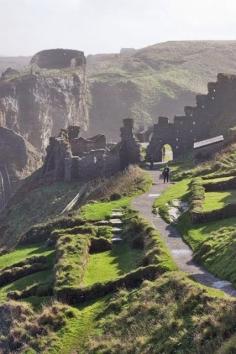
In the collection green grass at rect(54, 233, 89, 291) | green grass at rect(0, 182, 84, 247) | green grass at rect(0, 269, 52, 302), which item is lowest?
green grass at rect(0, 182, 84, 247)

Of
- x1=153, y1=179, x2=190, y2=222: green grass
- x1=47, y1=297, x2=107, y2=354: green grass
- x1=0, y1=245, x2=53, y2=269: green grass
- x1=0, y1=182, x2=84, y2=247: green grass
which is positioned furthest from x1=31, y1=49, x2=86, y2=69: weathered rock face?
x1=47, y1=297, x2=107, y2=354: green grass

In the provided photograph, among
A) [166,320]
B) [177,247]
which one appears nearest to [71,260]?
[177,247]

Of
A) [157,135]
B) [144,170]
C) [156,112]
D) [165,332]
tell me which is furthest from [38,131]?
[165,332]

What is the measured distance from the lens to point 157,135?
70.3 meters

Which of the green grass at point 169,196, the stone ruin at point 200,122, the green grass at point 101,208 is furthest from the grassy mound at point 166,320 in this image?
the stone ruin at point 200,122

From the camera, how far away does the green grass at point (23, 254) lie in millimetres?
33375

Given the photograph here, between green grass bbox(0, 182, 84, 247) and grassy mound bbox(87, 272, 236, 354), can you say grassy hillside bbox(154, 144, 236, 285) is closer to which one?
grassy mound bbox(87, 272, 236, 354)

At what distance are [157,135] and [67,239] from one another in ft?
129

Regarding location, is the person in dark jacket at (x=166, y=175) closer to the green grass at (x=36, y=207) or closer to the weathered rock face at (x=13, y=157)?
the green grass at (x=36, y=207)

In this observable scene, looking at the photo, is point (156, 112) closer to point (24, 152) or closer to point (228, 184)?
point (24, 152)

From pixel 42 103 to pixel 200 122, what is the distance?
7471 centimetres

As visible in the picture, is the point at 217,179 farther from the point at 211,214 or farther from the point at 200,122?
the point at 200,122

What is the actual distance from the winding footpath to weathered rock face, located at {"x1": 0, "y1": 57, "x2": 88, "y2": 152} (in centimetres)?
8214

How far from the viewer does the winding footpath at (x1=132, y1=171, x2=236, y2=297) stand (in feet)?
78.4
